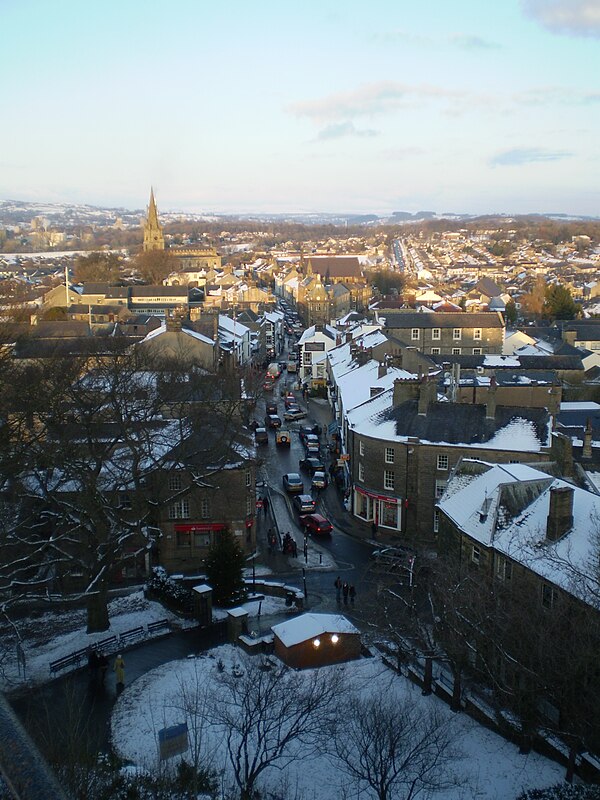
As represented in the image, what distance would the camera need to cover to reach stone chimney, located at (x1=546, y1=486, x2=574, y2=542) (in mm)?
19828

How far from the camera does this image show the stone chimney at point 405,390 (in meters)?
34.2

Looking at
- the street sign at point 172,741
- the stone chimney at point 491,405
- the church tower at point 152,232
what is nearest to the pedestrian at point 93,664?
the street sign at point 172,741

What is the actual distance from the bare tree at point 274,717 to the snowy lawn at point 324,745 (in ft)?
0.97

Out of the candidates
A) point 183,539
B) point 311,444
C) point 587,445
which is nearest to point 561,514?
point 587,445

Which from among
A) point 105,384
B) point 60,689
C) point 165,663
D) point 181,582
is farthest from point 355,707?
point 105,384

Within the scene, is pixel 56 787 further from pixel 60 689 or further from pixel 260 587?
pixel 260 587

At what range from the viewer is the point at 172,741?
1505cm

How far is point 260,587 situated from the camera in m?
26.4

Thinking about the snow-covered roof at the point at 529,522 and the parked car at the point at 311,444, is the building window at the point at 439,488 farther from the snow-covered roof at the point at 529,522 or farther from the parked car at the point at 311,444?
the parked car at the point at 311,444

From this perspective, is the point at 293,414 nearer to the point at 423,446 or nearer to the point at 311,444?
the point at 311,444

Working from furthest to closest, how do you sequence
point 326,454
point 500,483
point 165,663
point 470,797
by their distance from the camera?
point 326,454, point 500,483, point 165,663, point 470,797

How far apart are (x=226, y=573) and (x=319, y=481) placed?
49.0 feet

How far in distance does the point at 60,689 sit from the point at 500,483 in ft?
46.4

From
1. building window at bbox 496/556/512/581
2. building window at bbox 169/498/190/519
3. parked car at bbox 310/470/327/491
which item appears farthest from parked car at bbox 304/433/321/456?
building window at bbox 496/556/512/581
